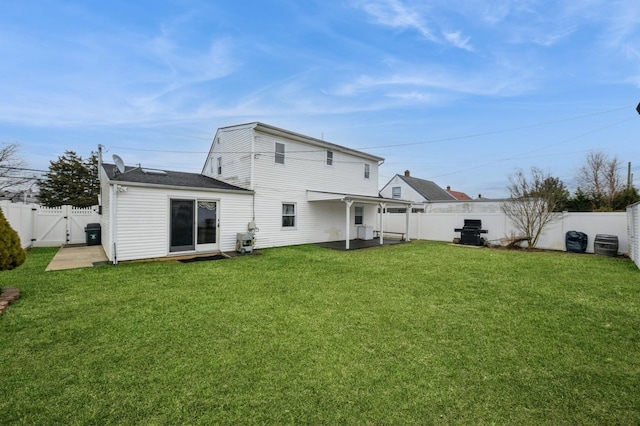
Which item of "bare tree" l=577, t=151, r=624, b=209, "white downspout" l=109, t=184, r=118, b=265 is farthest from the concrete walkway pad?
"bare tree" l=577, t=151, r=624, b=209

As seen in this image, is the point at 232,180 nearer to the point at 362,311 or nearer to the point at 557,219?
the point at 362,311

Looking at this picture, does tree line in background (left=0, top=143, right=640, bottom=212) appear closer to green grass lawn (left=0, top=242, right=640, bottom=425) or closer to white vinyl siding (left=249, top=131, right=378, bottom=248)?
white vinyl siding (left=249, top=131, right=378, bottom=248)

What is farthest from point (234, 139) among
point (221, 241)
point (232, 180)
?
point (221, 241)

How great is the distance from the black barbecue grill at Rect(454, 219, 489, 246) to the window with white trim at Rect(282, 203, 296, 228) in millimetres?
8607

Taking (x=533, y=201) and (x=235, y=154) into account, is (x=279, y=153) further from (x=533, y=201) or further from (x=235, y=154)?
(x=533, y=201)

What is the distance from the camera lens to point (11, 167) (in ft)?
80.1

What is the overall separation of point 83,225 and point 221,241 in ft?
25.5

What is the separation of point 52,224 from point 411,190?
83.0 feet

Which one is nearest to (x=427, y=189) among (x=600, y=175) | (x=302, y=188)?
(x=600, y=175)

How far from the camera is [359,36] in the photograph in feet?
40.4

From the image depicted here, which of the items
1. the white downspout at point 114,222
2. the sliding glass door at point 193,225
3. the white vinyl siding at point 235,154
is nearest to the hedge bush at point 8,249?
the white downspout at point 114,222

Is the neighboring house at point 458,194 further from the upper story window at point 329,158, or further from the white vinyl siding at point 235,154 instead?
the white vinyl siding at point 235,154

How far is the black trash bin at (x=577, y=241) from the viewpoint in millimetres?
11938

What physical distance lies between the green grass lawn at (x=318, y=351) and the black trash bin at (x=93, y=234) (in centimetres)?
654
